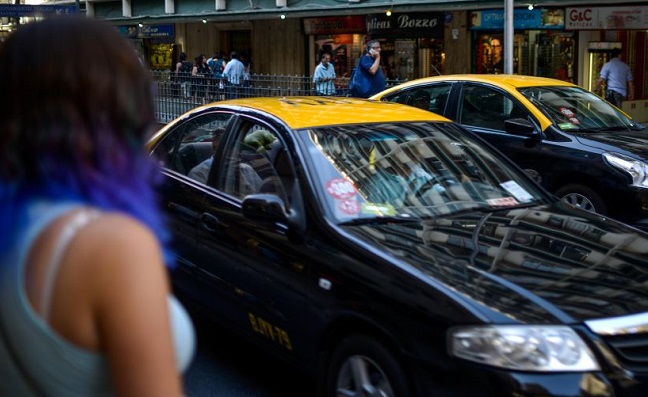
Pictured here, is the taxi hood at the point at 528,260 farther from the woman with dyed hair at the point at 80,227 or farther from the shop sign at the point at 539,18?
the shop sign at the point at 539,18

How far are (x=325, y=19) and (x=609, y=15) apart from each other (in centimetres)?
857

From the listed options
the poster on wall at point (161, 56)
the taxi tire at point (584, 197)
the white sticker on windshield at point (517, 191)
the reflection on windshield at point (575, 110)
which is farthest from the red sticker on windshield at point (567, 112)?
the poster on wall at point (161, 56)

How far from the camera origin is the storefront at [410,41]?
64.3ft

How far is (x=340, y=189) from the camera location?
427cm

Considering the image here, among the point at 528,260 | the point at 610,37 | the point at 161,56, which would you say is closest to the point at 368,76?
the point at 610,37

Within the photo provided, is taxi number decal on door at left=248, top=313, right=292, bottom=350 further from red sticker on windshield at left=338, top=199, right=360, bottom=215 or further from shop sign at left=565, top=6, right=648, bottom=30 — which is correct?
shop sign at left=565, top=6, right=648, bottom=30

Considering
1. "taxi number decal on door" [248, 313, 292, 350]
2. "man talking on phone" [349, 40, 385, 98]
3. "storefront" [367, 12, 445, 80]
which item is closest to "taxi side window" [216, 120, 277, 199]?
"taxi number decal on door" [248, 313, 292, 350]

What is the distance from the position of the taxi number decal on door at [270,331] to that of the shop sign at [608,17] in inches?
542

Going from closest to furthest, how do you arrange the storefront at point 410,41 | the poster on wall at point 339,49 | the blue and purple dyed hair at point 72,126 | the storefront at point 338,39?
the blue and purple dyed hair at point 72,126 → the storefront at point 410,41 → the storefront at point 338,39 → the poster on wall at point 339,49

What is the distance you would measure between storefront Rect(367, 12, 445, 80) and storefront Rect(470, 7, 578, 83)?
104 centimetres

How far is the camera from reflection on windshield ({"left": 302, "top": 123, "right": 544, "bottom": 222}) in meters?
4.30

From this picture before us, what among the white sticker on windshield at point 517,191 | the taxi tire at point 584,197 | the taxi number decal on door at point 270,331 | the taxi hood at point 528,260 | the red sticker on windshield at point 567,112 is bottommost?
the taxi number decal on door at point 270,331

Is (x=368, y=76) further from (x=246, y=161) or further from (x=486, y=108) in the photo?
(x=246, y=161)

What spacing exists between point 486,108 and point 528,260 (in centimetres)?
544
